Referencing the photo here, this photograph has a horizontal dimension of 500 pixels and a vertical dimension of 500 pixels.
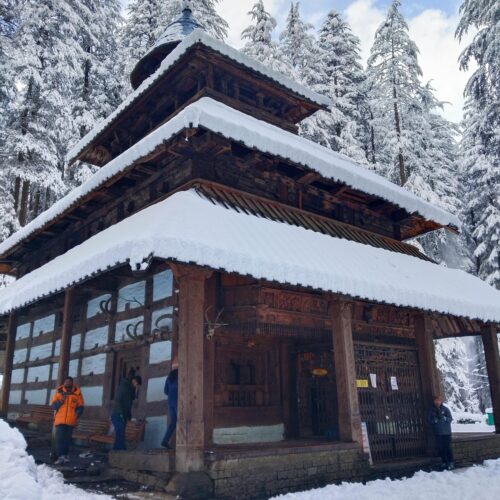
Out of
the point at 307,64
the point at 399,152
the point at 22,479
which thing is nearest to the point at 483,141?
the point at 399,152

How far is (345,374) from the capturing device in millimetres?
8750

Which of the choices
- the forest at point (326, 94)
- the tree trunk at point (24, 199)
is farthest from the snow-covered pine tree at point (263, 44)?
the tree trunk at point (24, 199)

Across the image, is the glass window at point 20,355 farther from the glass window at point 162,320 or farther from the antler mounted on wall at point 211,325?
the antler mounted on wall at point 211,325

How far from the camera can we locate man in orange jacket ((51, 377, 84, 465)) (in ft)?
29.2

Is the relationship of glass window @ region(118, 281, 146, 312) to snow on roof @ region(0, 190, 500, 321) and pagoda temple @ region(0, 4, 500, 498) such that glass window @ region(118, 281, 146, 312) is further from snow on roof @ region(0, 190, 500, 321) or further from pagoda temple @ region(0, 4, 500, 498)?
snow on roof @ region(0, 190, 500, 321)

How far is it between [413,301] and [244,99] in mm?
7107

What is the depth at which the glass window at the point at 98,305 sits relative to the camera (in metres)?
11.2

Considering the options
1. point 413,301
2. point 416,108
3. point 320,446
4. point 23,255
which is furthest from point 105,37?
point 320,446

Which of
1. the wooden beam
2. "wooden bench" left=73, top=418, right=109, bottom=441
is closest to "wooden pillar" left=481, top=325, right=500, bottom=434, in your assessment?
the wooden beam

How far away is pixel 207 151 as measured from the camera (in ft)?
31.9

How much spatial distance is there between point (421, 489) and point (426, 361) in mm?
3544

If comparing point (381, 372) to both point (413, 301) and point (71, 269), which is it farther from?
point (71, 269)

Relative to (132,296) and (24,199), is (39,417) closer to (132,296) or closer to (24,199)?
(132,296)

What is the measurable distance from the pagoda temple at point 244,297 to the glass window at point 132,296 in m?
0.09
